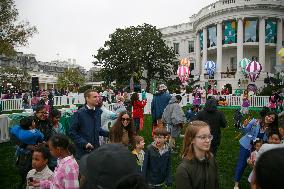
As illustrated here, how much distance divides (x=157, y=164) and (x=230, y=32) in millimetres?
43731

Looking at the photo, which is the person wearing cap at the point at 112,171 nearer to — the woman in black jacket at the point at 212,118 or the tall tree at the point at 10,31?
the woman in black jacket at the point at 212,118

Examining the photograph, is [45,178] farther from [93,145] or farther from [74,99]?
[74,99]

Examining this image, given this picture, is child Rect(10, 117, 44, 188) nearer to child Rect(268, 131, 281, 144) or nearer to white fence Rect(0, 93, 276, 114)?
child Rect(268, 131, 281, 144)

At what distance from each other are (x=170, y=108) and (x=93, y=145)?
16.6 feet

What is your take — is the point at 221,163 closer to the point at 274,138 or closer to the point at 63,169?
the point at 274,138

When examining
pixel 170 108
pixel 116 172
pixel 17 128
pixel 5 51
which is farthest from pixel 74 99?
pixel 116 172

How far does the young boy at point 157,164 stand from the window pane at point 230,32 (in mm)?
42932

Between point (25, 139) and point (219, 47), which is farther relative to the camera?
point (219, 47)

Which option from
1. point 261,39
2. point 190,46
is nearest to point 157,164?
point 261,39

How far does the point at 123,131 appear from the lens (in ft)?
19.7

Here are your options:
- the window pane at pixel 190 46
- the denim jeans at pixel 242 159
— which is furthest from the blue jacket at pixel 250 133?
the window pane at pixel 190 46

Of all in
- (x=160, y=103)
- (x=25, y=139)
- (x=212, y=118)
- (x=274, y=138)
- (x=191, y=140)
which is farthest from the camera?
(x=160, y=103)

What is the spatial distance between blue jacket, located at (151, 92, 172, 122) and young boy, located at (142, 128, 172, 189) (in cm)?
513

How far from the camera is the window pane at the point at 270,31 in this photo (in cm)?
4459
